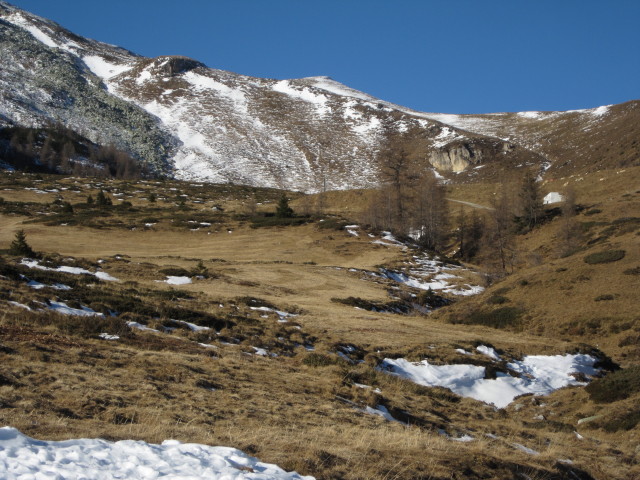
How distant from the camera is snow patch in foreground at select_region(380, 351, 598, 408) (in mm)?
17469

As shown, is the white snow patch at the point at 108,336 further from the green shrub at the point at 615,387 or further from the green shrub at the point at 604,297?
the green shrub at the point at 604,297

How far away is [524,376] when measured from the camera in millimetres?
19438

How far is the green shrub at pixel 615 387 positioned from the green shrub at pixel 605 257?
62.9 ft

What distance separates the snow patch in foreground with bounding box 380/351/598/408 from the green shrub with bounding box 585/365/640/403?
1.84 meters

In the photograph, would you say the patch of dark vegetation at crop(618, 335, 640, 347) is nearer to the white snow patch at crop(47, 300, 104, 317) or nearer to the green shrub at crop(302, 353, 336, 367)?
the green shrub at crop(302, 353, 336, 367)

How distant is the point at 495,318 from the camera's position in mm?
31828

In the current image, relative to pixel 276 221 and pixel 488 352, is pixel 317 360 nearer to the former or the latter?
pixel 488 352

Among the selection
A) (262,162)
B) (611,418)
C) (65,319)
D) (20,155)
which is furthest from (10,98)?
(611,418)

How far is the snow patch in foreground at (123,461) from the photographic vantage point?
509 centimetres

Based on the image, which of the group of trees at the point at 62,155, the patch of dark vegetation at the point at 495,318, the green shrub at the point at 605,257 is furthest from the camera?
the group of trees at the point at 62,155

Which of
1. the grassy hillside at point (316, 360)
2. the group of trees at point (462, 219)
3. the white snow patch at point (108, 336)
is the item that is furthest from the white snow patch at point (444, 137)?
the white snow patch at point (108, 336)


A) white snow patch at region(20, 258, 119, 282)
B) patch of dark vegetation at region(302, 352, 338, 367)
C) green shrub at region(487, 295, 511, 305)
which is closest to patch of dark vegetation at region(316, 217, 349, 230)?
Answer: green shrub at region(487, 295, 511, 305)

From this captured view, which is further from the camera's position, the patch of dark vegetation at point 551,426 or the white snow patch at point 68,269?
the white snow patch at point 68,269

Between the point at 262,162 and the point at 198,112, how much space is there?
43602 mm
